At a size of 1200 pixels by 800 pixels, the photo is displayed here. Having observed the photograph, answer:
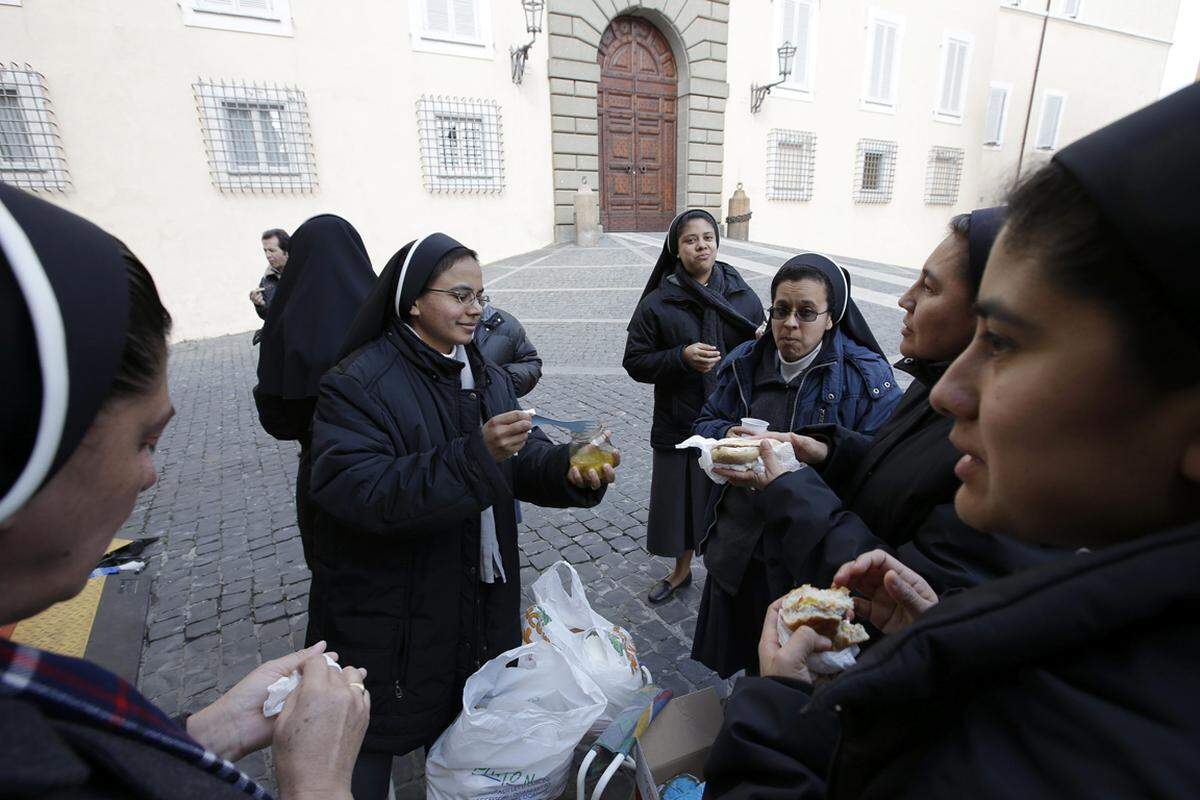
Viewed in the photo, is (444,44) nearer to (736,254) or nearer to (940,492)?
(736,254)

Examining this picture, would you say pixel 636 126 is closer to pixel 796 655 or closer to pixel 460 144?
pixel 460 144

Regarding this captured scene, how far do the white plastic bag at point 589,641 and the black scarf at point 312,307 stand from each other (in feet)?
4.88

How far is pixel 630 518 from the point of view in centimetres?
442

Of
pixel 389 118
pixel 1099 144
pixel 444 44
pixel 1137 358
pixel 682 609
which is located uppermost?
pixel 444 44

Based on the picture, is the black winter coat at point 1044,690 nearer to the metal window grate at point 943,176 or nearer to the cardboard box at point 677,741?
the cardboard box at point 677,741

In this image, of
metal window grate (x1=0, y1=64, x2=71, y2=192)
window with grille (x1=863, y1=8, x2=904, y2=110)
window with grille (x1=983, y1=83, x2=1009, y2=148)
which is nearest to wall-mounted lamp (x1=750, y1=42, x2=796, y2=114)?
window with grille (x1=863, y1=8, x2=904, y2=110)

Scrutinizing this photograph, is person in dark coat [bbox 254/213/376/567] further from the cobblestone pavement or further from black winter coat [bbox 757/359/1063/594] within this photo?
black winter coat [bbox 757/359/1063/594]

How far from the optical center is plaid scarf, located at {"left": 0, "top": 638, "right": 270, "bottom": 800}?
63 centimetres

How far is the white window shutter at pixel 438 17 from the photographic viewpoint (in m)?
12.6

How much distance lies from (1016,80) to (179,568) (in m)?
27.9

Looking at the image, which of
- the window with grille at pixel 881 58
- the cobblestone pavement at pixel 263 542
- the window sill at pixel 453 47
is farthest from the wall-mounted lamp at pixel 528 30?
the window with grille at pixel 881 58

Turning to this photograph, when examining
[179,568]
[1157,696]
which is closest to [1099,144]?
[1157,696]

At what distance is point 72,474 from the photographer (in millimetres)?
712

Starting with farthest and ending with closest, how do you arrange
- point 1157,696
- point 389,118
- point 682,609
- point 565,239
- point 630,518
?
point 565,239
point 389,118
point 630,518
point 682,609
point 1157,696
